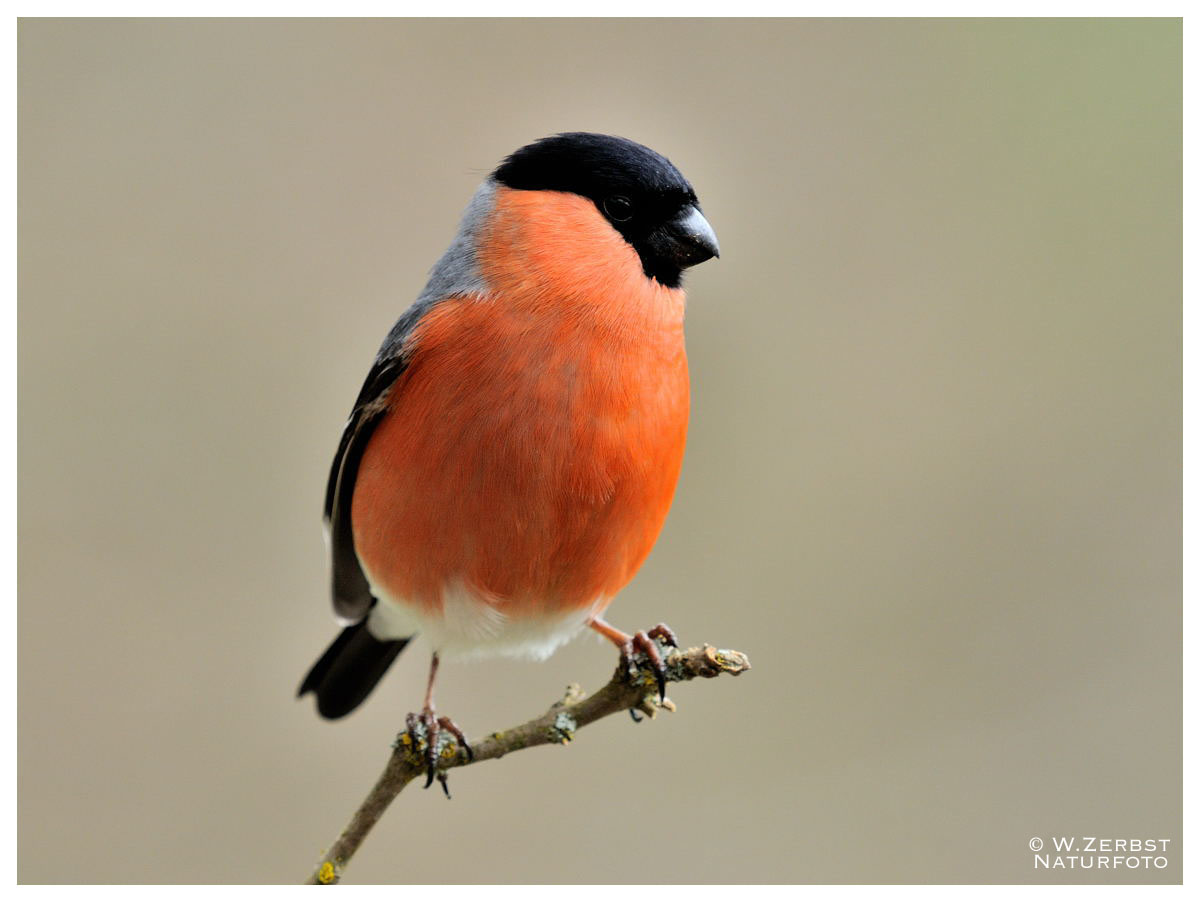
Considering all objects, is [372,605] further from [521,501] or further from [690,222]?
[690,222]

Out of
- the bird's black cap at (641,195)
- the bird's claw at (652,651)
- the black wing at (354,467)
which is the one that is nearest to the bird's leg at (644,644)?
the bird's claw at (652,651)

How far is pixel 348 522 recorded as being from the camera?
309 cm

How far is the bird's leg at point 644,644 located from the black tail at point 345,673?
78 cm

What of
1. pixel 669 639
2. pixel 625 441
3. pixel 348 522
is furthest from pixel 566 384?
pixel 348 522

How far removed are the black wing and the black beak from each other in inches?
23.6

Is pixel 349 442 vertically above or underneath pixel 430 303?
underneath

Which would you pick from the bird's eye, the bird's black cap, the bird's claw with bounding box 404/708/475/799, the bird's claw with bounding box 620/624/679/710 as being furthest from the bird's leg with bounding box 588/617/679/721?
the bird's eye

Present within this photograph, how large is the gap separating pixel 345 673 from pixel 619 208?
1746mm

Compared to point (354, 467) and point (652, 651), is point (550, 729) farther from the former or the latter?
point (354, 467)

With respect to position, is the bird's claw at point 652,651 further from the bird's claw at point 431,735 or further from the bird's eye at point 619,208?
the bird's eye at point 619,208

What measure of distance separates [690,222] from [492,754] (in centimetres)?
131

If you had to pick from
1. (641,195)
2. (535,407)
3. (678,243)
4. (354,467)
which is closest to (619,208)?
(641,195)

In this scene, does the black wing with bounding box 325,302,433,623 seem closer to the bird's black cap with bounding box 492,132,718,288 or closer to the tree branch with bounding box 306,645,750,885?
the bird's black cap with bounding box 492,132,718,288

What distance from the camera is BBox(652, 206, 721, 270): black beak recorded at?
2.64m
